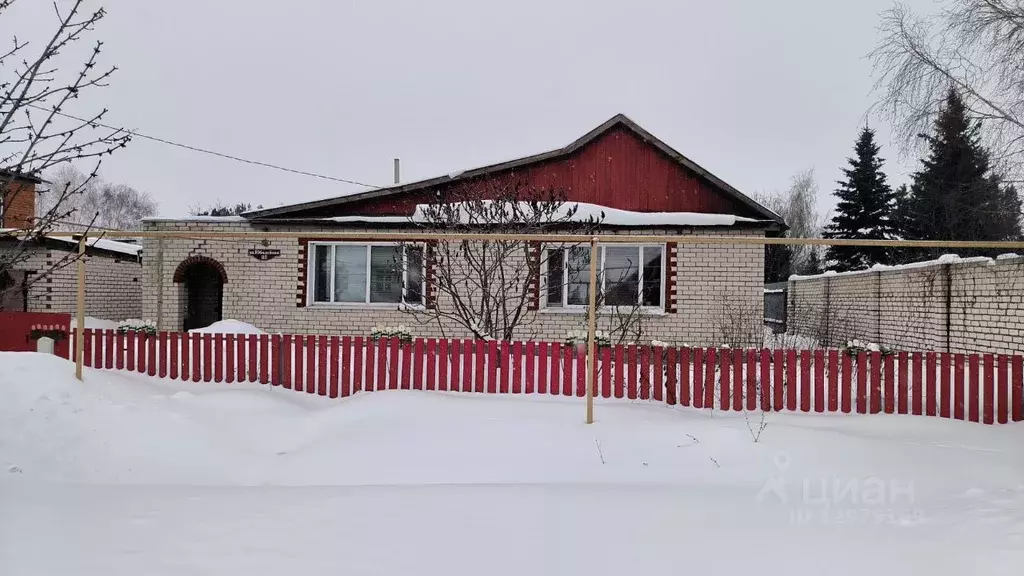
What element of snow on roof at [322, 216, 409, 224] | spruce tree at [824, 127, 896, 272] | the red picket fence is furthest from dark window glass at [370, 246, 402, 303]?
spruce tree at [824, 127, 896, 272]

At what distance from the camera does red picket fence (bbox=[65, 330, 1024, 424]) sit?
209 inches

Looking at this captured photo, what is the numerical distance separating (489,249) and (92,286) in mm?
11112

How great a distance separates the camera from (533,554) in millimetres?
2975

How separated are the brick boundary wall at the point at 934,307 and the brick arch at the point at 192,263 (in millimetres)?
12421

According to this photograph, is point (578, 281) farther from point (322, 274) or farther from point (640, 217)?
point (322, 274)

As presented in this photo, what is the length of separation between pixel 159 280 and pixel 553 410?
29.5ft

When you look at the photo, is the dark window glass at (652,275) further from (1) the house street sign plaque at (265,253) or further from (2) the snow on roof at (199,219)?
(2) the snow on roof at (199,219)

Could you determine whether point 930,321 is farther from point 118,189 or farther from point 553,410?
point 118,189

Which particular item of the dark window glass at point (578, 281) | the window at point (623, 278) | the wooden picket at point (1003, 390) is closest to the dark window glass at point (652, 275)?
the window at point (623, 278)

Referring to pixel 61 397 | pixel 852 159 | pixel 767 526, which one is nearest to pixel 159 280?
pixel 61 397

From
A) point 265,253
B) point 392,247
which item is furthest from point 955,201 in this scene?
point 265,253

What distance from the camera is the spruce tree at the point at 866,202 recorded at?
84.2 feet

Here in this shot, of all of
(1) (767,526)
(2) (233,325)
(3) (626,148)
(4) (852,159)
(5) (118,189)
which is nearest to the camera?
(1) (767,526)

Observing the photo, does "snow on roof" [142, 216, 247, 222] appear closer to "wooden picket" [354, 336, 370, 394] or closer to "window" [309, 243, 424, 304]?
"window" [309, 243, 424, 304]
